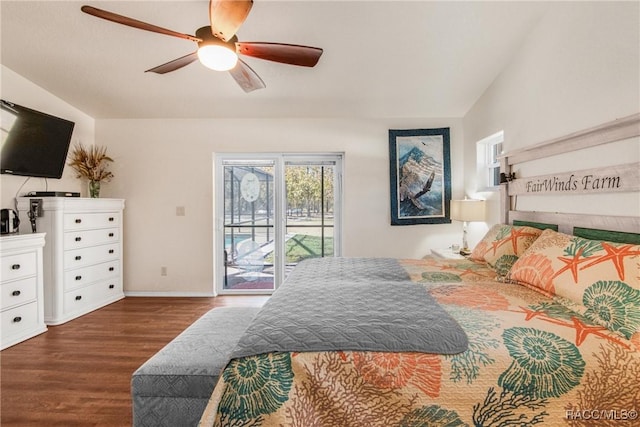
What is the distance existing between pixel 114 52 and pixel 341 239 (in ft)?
10.3

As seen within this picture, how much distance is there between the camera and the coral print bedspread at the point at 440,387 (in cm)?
102

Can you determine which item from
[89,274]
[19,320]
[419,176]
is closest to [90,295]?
[89,274]

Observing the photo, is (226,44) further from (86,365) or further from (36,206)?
(36,206)

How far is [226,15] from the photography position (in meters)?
1.63

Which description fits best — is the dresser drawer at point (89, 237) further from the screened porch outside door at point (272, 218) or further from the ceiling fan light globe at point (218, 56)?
the ceiling fan light globe at point (218, 56)

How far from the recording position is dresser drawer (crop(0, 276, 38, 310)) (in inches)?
104

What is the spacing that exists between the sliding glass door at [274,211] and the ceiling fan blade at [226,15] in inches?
97.7

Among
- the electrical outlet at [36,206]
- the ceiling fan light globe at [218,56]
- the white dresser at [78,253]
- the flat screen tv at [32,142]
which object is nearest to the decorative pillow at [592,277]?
the ceiling fan light globe at [218,56]

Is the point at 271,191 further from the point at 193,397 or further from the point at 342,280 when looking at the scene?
the point at 193,397

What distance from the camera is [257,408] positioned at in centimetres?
100

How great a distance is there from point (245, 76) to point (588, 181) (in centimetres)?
243

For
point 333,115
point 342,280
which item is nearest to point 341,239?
point 333,115

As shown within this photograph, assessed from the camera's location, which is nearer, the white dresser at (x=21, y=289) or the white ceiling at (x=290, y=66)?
the white ceiling at (x=290, y=66)

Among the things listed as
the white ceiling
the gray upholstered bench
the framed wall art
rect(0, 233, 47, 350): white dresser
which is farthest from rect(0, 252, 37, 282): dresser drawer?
the framed wall art
